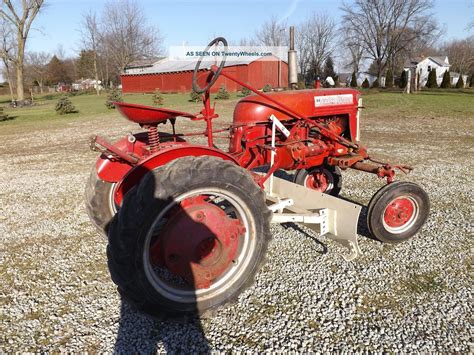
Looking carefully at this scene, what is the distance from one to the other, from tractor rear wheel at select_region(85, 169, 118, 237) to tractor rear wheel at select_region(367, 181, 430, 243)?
93.1 inches

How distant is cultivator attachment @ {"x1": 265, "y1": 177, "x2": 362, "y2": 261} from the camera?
10.1 feet

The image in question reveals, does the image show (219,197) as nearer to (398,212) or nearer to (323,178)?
(398,212)

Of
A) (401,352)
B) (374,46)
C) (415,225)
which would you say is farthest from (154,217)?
(374,46)

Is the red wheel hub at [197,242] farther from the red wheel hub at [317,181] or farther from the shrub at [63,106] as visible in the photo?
the shrub at [63,106]

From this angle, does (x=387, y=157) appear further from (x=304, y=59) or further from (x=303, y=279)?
(x=304, y=59)

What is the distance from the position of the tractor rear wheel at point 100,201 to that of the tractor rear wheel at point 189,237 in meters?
0.85

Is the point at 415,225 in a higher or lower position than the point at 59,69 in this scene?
lower

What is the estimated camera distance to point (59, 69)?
213 feet

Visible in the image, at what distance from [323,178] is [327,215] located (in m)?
1.43

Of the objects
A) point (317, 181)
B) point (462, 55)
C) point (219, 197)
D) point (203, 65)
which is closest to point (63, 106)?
point (317, 181)

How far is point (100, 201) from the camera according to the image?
3.29m

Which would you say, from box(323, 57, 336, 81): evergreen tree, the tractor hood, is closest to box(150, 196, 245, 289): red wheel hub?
the tractor hood

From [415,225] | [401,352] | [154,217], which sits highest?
[154,217]

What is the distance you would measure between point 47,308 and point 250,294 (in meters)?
1.49
